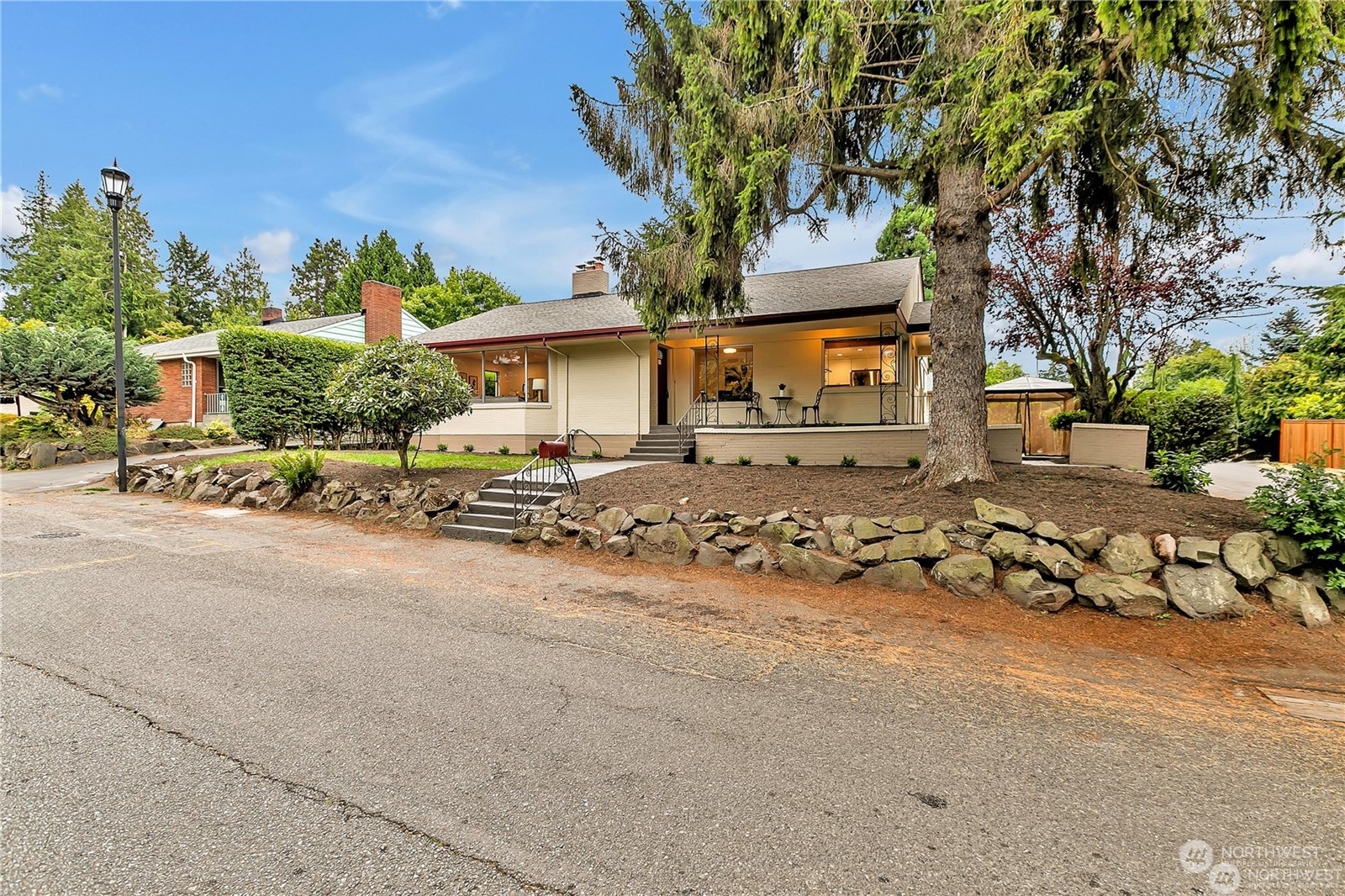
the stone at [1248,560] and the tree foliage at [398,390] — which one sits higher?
the tree foliage at [398,390]

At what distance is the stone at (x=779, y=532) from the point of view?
620 centimetres

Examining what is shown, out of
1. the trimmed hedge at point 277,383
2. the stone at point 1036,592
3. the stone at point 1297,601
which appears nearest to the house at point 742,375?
the trimmed hedge at point 277,383

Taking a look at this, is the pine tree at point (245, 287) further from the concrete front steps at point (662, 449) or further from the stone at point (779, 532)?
the stone at point (779, 532)

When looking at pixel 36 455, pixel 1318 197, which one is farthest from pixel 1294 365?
pixel 36 455

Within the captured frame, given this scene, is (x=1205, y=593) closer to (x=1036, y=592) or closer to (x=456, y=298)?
(x=1036, y=592)

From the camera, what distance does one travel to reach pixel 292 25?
13.6 m

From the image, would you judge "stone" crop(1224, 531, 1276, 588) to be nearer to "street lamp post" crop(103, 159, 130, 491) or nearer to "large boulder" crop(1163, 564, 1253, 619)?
"large boulder" crop(1163, 564, 1253, 619)

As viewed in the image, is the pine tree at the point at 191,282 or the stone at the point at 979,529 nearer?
the stone at the point at 979,529

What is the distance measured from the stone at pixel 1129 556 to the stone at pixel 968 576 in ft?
3.17

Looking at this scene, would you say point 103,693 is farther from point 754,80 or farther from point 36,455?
point 36,455

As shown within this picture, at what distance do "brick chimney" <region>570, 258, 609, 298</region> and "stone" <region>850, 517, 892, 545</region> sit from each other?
50.0ft

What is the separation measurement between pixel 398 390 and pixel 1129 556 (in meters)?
10.1

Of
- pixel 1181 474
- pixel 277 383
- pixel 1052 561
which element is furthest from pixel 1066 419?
pixel 277 383

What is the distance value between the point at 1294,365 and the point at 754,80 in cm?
1847
